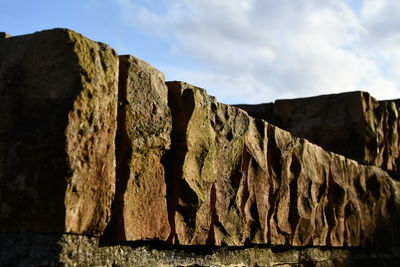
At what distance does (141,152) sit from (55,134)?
0.38 meters

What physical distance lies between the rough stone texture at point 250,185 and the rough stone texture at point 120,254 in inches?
2.3

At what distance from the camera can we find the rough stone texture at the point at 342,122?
4.40 meters

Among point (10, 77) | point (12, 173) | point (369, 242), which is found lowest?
point (369, 242)

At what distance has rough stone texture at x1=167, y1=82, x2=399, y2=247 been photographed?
6.48 ft

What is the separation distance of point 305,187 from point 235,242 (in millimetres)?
966

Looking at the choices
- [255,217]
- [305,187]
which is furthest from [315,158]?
[255,217]

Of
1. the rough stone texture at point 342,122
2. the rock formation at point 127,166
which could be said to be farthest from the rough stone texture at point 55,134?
the rough stone texture at point 342,122

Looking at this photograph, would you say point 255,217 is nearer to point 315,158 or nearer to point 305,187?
point 305,187

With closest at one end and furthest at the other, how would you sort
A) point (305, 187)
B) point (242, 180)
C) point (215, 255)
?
1. point (215, 255)
2. point (242, 180)
3. point (305, 187)

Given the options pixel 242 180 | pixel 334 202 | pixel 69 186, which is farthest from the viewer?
pixel 334 202

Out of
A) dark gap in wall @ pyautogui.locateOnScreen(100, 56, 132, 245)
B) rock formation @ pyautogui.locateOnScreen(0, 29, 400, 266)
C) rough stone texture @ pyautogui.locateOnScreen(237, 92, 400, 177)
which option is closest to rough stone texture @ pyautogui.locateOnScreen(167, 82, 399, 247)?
rock formation @ pyautogui.locateOnScreen(0, 29, 400, 266)

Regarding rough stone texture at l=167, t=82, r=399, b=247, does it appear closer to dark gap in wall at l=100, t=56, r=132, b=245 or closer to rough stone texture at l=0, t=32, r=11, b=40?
dark gap in wall at l=100, t=56, r=132, b=245

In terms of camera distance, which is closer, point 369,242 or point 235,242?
point 235,242

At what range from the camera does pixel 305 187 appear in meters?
3.16
